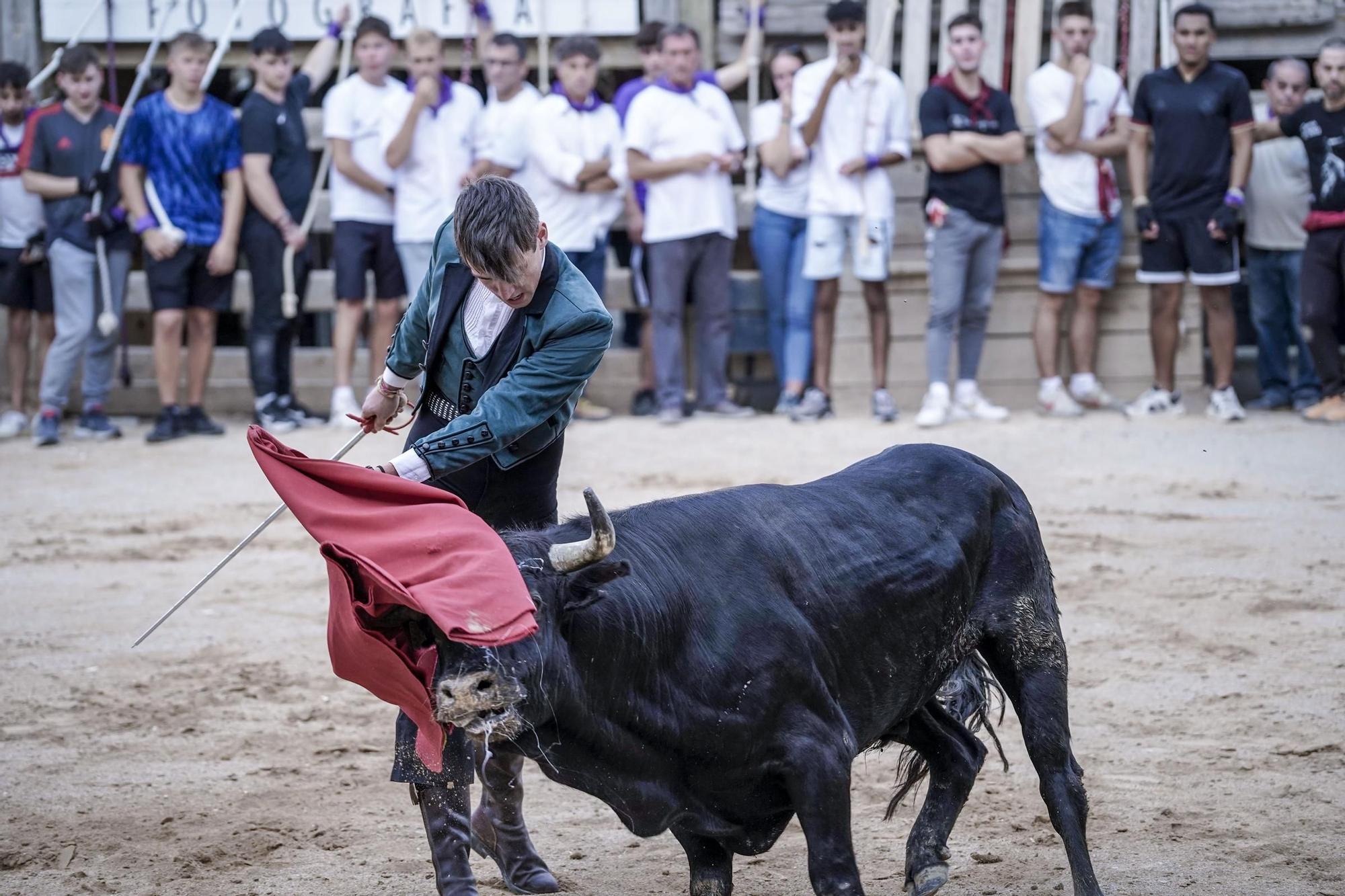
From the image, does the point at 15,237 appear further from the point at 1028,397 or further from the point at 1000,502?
the point at 1000,502

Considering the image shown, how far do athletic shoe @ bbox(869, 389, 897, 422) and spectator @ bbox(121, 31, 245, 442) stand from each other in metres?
4.48

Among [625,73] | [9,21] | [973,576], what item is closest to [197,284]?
[9,21]

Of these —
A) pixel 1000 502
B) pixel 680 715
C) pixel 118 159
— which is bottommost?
pixel 680 715

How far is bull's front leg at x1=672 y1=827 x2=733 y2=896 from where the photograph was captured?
154 inches

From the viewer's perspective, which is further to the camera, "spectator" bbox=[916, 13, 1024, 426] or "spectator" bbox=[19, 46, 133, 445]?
"spectator" bbox=[19, 46, 133, 445]

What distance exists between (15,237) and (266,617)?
17.3 ft

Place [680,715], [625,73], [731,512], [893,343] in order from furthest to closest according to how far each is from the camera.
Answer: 1. [625,73]
2. [893,343]
3. [731,512]
4. [680,715]

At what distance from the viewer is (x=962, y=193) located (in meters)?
10.5

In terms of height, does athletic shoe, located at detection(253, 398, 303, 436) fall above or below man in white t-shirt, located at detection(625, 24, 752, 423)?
below

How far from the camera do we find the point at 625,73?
43.0 feet

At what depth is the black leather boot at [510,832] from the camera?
14.1ft

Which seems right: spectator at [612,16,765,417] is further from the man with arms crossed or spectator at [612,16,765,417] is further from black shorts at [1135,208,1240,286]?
the man with arms crossed

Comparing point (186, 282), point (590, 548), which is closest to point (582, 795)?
point (590, 548)

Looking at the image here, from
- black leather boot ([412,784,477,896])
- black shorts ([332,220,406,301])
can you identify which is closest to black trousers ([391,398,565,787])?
black leather boot ([412,784,477,896])
